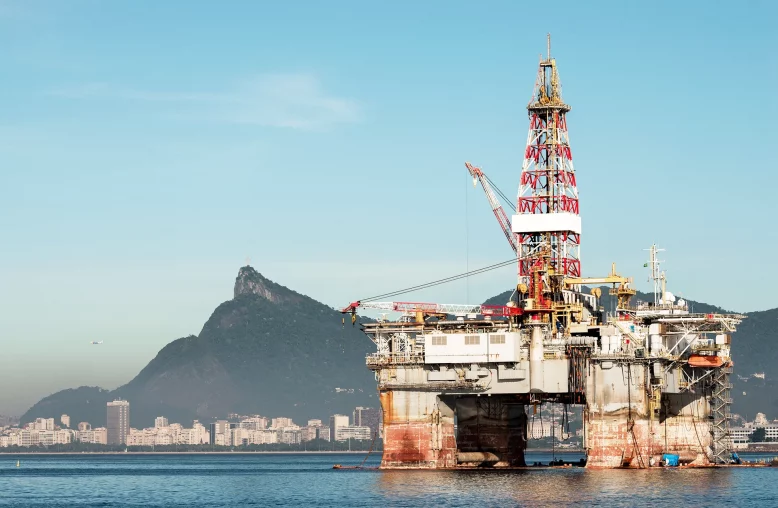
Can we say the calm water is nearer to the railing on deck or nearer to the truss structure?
the truss structure

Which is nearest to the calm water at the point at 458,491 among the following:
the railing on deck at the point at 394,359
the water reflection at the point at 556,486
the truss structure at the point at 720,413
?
the water reflection at the point at 556,486

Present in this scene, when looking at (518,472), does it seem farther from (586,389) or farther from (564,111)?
(564,111)

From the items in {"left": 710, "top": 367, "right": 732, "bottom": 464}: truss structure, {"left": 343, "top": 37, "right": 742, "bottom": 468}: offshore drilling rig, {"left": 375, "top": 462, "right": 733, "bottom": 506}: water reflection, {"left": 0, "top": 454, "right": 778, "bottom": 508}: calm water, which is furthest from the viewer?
{"left": 710, "top": 367, "right": 732, "bottom": 464}: truss structure

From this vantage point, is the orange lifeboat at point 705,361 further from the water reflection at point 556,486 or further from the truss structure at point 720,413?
the water reflection at point 556,486

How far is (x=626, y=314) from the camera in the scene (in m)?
106

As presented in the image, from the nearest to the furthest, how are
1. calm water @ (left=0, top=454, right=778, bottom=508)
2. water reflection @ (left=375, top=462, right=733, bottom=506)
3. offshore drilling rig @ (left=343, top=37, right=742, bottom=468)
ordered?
water reflection @ (left=375, top=462, right=733, bottom=506) → calm water @ (left=0, top=454, right=778, bottom=508) → offshore drilling rig @ (left=343, top=37, right=742, bottom=468)

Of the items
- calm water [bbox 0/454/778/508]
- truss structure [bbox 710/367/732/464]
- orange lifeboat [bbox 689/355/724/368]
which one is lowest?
calm water [bbox 0/454/778/508]

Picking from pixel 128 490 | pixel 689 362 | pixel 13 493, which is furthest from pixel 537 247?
pixel 13 493

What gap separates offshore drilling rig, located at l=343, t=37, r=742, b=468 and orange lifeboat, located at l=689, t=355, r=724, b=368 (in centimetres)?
10

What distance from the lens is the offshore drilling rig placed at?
96.0 m

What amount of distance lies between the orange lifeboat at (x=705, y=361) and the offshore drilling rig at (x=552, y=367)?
103 mm

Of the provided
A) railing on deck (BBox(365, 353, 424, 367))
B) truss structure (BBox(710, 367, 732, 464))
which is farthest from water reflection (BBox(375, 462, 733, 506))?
railing on deck (BBox(365, 353, 424, 367))

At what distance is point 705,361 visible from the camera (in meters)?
103

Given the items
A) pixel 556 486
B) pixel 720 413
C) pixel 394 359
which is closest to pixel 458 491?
pixel 556 486
